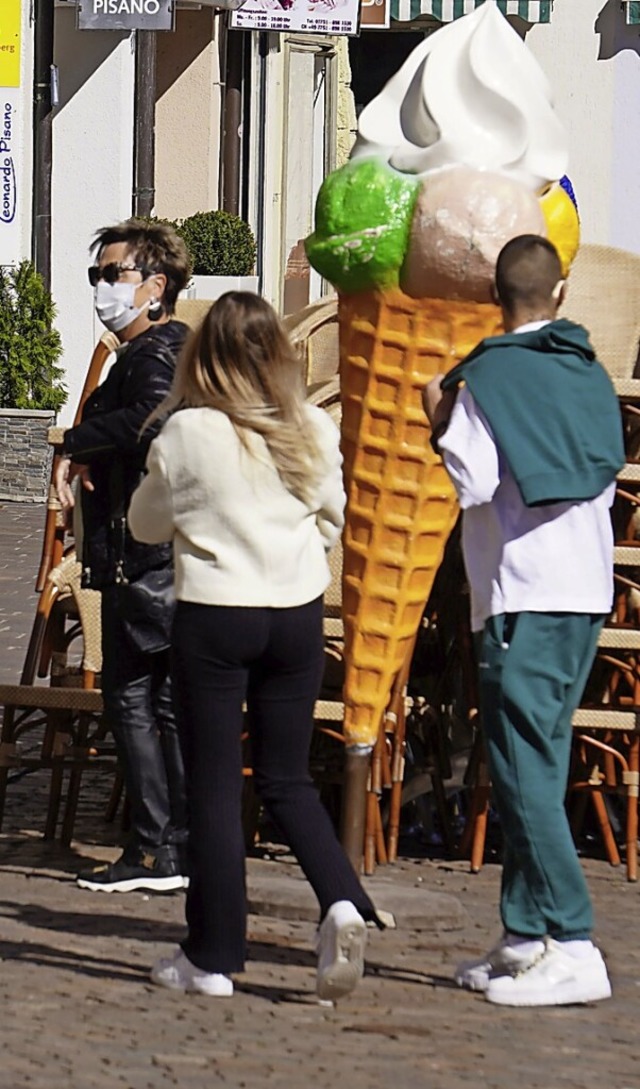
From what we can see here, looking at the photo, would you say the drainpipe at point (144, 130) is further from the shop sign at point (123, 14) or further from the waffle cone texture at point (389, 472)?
the waffle cone texture at point (389, 472)

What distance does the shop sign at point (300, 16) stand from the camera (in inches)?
875

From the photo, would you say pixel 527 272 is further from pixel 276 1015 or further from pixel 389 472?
pixel 276 1015

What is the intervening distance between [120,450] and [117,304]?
48 centimetres

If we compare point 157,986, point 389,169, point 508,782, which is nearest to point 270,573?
point 508,782

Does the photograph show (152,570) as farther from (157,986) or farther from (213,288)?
(213,288)

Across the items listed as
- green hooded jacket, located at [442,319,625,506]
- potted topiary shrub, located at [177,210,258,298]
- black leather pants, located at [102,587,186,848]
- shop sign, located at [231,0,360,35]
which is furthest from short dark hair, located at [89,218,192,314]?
shop sign, located at [231,0,360,35]

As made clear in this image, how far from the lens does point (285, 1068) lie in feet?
15.2

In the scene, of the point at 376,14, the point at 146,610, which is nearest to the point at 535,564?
the point at 146,610

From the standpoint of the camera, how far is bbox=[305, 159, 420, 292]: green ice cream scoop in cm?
578

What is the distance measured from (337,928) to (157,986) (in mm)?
546

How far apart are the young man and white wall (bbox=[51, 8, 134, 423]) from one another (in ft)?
44.5

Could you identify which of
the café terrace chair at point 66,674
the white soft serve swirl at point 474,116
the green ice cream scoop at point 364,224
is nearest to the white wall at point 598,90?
the café terrace chair at point 66,674

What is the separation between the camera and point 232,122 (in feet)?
81.9

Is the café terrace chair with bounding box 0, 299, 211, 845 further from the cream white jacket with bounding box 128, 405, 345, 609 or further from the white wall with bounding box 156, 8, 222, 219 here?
the white wall with bounding box 156, 8, 222, 219
